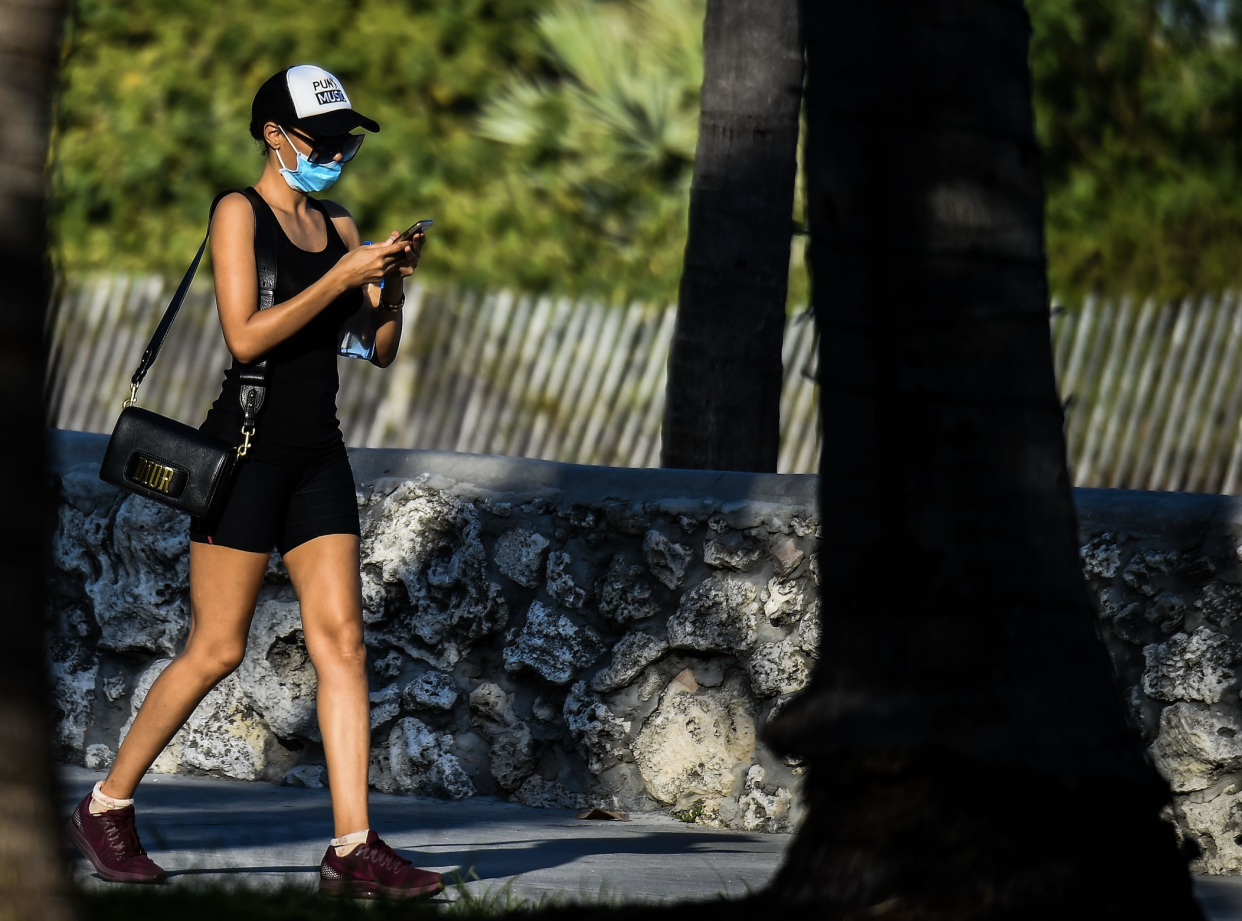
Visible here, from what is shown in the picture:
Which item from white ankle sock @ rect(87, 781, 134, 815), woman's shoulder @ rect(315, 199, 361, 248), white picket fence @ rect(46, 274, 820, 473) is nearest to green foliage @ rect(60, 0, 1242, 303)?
white picket fence @ rect(46, 274, 820, 473)

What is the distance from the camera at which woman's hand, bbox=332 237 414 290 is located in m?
3.35

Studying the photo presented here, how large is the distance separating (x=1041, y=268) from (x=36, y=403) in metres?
1.39

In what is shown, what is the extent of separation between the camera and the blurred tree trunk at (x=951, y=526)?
2.21 meters

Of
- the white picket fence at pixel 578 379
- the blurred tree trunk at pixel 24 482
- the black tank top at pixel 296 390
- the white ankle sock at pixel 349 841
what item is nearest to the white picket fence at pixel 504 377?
the white picket fence at pixel 578 379

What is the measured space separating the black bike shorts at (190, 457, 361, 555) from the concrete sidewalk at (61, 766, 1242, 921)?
0.71 meters

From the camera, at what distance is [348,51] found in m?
12.8

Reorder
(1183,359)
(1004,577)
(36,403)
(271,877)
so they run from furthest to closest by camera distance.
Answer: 1. (1183,359)
2. (271,877)
3. (1004,577)
4. (36,403)

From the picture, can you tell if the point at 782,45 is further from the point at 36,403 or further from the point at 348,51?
the point at 348,51

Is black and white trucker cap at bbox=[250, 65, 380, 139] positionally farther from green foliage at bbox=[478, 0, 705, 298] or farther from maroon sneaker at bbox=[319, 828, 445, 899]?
green foliage at bbox=[478, 0, 705, 298]

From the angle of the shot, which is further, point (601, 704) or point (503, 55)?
point (503, 55)

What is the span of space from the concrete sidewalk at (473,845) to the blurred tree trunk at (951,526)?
1012 millimetres

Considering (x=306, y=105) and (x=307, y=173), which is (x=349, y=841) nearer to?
(x=307, y=173)

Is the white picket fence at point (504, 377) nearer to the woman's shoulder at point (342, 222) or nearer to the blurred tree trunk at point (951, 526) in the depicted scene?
the woman's shoulder at point (342, 222)

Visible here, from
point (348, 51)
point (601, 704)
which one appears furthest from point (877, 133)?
point (348, 51)
